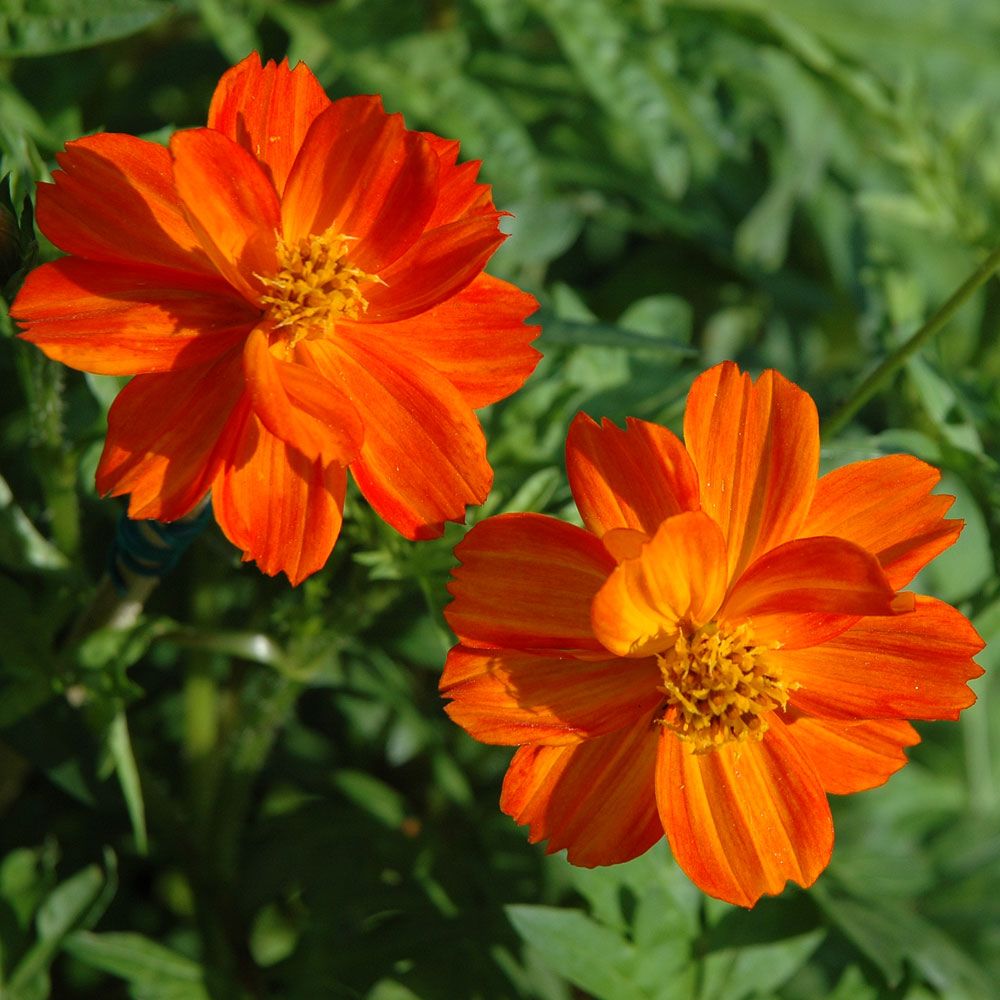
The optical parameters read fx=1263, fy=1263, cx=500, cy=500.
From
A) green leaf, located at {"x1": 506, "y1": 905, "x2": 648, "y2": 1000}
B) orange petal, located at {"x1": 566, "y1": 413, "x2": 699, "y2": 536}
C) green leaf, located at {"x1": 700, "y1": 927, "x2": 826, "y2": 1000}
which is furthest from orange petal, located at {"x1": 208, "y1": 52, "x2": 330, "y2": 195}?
green leaf, located at {"x1": 700, "y1": 927, "x2": 826, "y2": 1000}

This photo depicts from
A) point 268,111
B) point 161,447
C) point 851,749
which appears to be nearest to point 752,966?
point 851,749

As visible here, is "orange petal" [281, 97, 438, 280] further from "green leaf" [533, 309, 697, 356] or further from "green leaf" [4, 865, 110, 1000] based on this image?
"green leaf" [4, 865, 110, 1000]

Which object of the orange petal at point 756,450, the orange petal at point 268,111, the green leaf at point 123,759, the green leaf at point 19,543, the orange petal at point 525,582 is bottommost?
the green leaf at point 123,759

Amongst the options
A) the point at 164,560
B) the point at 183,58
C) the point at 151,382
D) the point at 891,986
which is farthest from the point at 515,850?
the point at 183,58

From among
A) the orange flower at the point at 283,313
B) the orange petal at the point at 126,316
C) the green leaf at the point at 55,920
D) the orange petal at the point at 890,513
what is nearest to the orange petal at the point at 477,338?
the orange flower at the point at 283,313

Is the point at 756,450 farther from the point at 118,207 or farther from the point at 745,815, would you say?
the point at 118,207

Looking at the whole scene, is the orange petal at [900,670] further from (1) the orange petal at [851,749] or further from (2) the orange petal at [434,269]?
(2) the orange petal at [434,269]

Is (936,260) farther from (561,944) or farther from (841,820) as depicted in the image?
(561,944)
